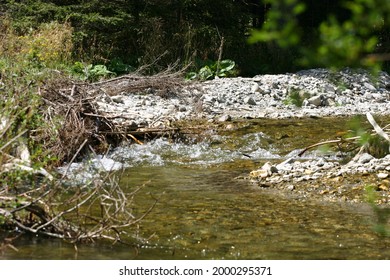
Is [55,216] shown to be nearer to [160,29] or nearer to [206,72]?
[206,72]

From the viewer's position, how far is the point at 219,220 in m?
5.91

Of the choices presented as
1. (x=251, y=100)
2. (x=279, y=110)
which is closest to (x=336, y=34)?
(x=279, y=110)

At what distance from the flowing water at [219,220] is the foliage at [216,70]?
21.1 feet

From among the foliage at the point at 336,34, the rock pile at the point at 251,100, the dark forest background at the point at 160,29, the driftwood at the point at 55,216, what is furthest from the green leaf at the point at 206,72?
the foliage at the point at 336,34

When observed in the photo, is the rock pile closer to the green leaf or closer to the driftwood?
the green leaf

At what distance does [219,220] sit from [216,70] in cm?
1145

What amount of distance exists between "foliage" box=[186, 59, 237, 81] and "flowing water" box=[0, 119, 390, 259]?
21.1ft

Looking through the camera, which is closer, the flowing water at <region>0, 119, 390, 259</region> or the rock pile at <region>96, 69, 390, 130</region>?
the flowing water at <region>0, 119, 390, 259</region>

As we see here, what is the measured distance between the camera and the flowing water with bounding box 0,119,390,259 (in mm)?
4770

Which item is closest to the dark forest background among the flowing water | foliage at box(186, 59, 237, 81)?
foliage at box(186, 59, 237, 81)

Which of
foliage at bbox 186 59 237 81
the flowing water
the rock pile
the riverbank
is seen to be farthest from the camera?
foliage at bbox 186 59 237 81

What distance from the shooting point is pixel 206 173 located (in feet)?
28.3

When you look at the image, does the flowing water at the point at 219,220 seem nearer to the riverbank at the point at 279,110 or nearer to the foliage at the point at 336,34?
the riverbank at the point at 279,110

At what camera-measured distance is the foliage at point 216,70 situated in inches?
642
